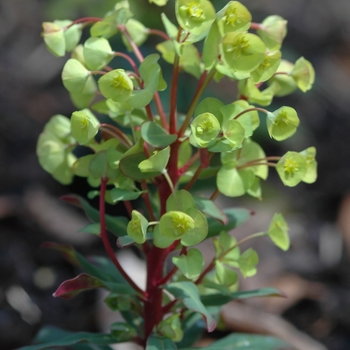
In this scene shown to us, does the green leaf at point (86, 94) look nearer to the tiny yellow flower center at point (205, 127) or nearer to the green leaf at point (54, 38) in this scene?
the green leaf at point (54, 38)

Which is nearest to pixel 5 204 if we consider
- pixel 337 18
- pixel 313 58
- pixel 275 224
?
pixel 275 224

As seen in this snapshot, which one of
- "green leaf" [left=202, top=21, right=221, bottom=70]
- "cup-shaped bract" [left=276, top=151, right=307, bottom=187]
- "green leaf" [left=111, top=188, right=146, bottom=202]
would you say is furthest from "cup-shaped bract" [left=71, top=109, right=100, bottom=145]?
"cup-shaped bract" [left=276, top=151, right=307, bottom=187]

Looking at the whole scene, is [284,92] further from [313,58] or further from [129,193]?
[313,58]

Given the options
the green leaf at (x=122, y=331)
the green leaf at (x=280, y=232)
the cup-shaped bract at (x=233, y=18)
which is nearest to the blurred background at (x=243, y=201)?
the green leaf at (x=122, y=331)

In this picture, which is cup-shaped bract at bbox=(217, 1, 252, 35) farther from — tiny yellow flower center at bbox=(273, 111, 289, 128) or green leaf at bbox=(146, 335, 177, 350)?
green leaf at bbox=(146, 335, 177, 350)

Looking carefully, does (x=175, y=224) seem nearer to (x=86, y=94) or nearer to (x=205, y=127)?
(x=205, y=127)

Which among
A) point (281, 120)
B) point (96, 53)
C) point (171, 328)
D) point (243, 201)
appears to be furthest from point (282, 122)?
point (243, 201)

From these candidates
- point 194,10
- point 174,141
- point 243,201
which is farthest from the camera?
point 243,201
